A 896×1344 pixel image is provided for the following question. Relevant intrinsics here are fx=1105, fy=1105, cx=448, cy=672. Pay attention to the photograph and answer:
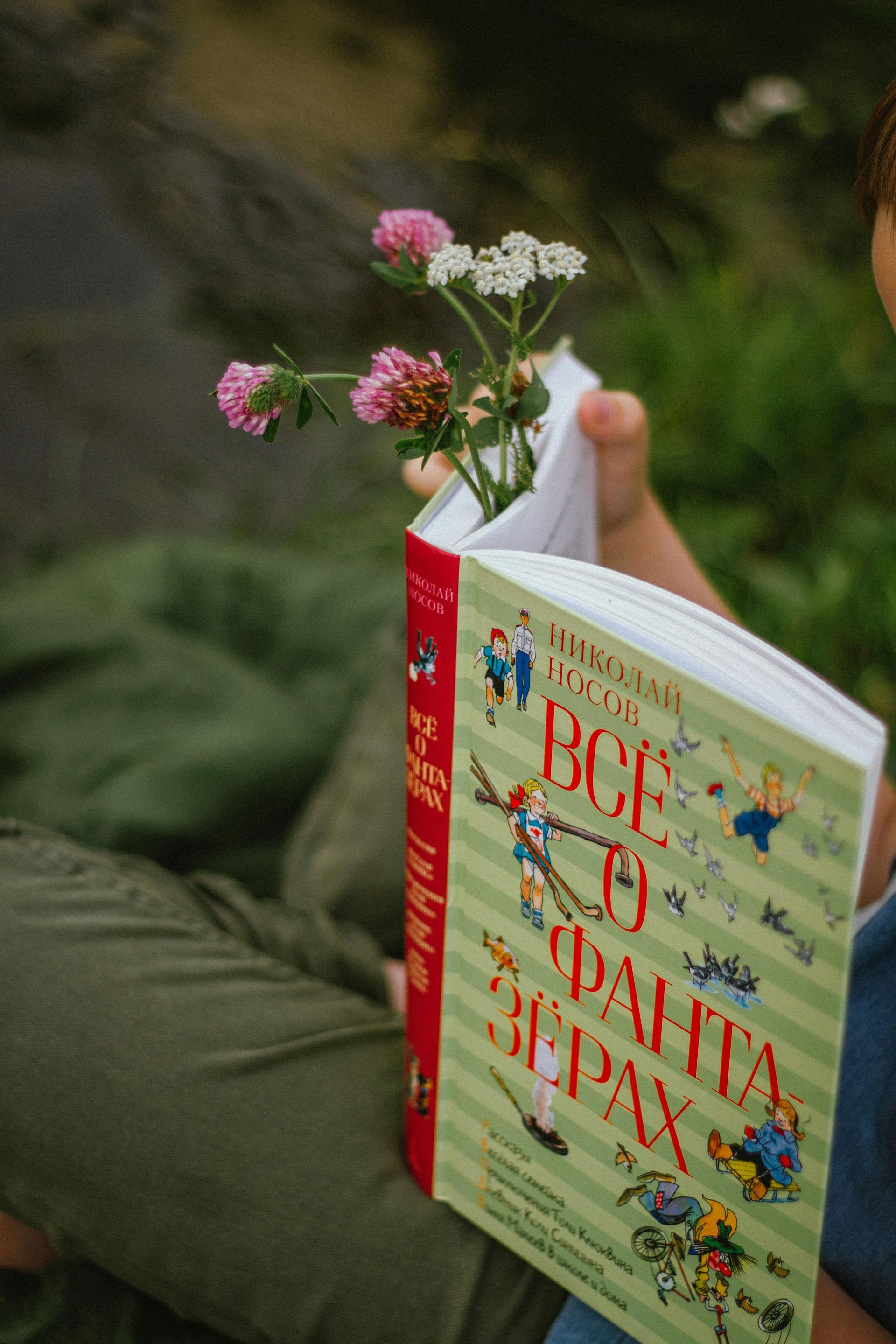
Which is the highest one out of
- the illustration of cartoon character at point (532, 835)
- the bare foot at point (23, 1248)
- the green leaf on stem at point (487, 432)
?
the green leaf on stem at point (487, 432)

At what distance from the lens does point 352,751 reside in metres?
0.98

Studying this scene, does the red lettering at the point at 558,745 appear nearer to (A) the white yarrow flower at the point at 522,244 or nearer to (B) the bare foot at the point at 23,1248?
(A) the white yarrow flower at the point at 522,244

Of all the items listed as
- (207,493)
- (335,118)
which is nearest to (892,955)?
(207,493)

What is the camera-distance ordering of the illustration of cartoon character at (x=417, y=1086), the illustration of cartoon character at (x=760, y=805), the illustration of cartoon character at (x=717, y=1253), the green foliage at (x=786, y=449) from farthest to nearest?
the green foliage at (x=786, y=449)
the illustration of cartoon character at (x=417, y=1086)
the illustration of cartoon character at (x=717, y=1253)
the illustration of cartoon character at (x=760, y=805)

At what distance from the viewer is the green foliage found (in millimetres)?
1324

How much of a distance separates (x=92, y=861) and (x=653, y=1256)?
406mm

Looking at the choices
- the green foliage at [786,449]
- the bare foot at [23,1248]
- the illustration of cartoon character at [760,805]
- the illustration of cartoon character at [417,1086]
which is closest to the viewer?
the illustration of cartoon character at [760,805]

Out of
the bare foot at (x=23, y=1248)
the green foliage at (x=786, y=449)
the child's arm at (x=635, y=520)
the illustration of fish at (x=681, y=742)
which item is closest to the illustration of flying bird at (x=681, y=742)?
the illustration of fish at (x=681, y=742)

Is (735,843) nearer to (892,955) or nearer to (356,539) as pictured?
(892,955)

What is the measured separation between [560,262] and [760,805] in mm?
238

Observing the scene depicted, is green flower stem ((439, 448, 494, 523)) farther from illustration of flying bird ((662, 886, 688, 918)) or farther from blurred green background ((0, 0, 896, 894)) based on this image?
blurred green background ((0, 0, 896, 894))

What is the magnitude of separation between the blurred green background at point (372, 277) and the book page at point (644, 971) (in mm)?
680

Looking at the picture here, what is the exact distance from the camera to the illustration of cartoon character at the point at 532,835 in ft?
1.58

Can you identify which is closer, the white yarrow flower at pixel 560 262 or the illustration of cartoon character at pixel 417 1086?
the white yarrow flower at pixel 560 262
